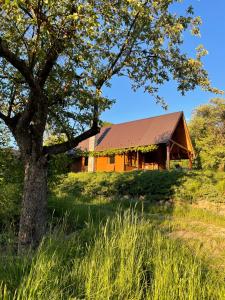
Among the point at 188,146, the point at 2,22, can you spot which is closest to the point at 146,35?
the point at 2,22

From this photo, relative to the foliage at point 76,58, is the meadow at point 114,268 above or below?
below

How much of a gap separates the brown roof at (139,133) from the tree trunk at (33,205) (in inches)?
749

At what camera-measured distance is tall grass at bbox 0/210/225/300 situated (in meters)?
4.55

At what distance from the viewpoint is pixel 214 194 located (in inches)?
668

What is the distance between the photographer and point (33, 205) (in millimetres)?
8797

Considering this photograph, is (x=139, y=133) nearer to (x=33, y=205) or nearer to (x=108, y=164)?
(x=108, y=164)

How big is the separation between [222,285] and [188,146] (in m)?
26.5

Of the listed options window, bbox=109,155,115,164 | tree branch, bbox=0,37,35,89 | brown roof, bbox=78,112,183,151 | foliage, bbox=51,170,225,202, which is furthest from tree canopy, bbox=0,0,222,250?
window, bbox=109,155,115,164

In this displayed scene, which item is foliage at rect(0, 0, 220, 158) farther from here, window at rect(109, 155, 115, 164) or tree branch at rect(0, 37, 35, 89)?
window at rect(109, 155, 115, 164)

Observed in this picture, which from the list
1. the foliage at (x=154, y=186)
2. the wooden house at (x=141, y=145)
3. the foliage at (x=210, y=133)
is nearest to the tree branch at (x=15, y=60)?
the foliage at (x=154, y=186)

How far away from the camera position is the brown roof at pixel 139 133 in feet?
97.0

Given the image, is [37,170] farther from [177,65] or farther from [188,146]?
[188,146]

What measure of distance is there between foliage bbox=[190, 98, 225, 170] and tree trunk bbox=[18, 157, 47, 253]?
27022mm

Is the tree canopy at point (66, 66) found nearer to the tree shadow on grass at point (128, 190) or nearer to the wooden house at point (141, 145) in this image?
the tree shadow on grass at point (128, 190)
